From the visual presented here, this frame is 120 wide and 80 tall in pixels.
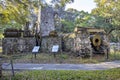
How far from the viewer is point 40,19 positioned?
72.6 feet

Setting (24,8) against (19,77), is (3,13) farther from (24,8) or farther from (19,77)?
(19,77)

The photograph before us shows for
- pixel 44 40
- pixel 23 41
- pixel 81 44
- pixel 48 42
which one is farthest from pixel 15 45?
pixel 81 44

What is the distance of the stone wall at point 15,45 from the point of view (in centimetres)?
1997

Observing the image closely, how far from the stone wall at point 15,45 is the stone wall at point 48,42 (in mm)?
1268

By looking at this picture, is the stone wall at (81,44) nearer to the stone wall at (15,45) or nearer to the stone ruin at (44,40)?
the stone ruin at (44,40)

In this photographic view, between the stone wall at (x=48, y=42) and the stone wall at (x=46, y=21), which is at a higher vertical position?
the stone wall at (x=46, y=21)

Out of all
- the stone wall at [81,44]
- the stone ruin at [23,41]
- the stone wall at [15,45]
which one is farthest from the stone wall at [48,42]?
the stone wall at [81,44]

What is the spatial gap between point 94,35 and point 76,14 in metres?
27.6

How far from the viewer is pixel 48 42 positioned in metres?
20.0

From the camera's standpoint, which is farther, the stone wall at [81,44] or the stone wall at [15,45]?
the stone wall at [15,45]

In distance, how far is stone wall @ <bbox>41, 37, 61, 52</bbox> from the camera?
19405 mm

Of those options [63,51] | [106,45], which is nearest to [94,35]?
[106,45]

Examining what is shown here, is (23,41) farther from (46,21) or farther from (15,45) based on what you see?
(46,21)

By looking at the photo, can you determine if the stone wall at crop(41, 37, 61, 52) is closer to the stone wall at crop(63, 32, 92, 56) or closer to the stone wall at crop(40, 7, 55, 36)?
the stone wall at crop(40, 7, 55, 36)
